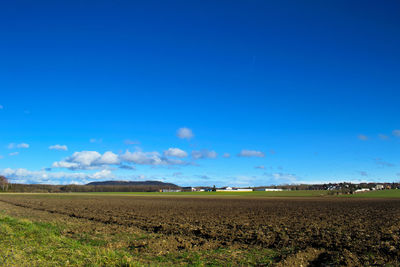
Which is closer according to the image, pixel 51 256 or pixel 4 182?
pixel 51 256

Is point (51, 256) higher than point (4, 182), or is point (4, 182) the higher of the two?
point (4, 182)

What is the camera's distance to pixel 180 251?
14953 millimetres

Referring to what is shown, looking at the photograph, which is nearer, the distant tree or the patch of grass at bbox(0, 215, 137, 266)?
the patch of grass at bbox(0, 215, 137, 266)

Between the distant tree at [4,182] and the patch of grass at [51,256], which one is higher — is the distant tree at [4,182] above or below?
above

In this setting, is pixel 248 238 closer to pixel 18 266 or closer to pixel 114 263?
pixel 114 263

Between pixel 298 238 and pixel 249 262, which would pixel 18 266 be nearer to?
pixel 249 262

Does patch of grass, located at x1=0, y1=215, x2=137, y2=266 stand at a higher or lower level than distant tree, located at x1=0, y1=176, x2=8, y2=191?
lower

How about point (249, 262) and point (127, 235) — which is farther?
point (127, 235)

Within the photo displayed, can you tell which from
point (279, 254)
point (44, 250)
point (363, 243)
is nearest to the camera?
point (44, 250)

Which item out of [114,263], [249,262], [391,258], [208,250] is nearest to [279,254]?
[249,262]

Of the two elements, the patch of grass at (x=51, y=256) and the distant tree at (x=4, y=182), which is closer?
the patch of grass at (x=51, y=256)

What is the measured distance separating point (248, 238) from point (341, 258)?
656cm

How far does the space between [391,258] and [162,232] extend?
44.1 feet

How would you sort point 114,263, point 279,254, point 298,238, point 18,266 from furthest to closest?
point 298,238, point 279,254, point 114,263, point 18,266
